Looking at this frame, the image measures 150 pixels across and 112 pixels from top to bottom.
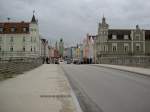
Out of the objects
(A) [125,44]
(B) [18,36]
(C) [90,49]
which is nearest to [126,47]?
(A) [125,44]

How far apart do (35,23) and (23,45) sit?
27.6 ft

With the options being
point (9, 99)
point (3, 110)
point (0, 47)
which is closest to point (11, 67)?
point (9, 99)

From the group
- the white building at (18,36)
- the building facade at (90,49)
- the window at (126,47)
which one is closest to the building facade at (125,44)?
the window at (126,47)

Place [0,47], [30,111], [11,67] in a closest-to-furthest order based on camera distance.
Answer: [30,111] < [11,67] < [0,47]

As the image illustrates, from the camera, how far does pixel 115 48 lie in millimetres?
96250

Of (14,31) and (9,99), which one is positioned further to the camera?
(14,31)

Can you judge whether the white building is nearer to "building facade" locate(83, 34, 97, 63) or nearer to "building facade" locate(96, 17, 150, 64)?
"building facade" locate(96, 17, 150, 64)

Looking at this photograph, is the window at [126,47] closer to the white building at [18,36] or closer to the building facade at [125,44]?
the building facade at [125,44]

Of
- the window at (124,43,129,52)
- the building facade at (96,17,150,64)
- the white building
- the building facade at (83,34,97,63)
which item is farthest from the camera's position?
the building facade at (83,34,97,63)

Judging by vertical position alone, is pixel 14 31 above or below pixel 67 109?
above

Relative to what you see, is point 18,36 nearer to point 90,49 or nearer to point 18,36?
point 18,36

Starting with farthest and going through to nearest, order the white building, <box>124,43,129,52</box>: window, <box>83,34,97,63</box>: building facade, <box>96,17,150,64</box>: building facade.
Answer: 1. <box>83,34,97,63</box>: building facade
2. <box>124,43,129,52</box>: window
3. <box>96,17,150,64</box>: building facade
4. the white building

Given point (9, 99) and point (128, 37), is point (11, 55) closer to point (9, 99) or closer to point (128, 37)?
point (9, 99)

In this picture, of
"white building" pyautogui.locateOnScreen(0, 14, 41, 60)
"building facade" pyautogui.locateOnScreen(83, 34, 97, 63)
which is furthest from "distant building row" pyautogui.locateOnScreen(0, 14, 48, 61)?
"building facade" pyautogui.locateOnScreen(83, 34, 97, 63)
